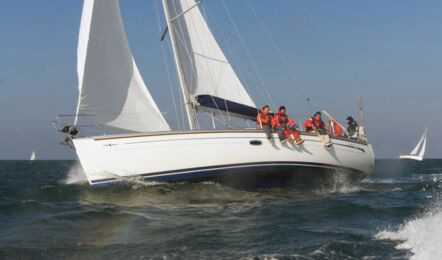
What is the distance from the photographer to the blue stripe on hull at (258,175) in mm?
13992

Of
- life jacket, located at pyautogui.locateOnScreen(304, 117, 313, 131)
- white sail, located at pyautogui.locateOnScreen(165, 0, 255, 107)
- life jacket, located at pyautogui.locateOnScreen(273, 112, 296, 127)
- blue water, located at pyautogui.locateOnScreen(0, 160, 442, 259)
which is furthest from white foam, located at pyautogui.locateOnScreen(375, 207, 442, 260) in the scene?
white sail, located at pyautogui.locateOnScreen(165, 0, 255, 107)

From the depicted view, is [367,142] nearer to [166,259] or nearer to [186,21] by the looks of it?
[186,21]

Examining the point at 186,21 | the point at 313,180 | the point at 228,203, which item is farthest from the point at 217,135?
the point at 186,21

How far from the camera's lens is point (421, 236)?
8102mm

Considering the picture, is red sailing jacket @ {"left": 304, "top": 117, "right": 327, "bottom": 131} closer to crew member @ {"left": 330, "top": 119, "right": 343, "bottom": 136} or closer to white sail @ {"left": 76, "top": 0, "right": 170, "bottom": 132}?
crew member @ {"left": 330, "top": 119, "right": 343, "bottom": 136}

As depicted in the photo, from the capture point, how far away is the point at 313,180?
605 inches

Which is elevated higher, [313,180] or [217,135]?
[217,135]

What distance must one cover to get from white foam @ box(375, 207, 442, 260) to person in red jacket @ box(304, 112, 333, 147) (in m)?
5.38

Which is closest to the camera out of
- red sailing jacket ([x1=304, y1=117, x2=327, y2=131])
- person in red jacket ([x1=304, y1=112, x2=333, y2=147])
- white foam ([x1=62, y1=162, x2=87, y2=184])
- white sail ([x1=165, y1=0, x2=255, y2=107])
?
person in red jacket ([x1=304, y1=112, x2=333, y2=147])

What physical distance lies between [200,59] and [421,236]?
10.0 metres

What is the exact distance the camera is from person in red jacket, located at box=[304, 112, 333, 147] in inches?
585

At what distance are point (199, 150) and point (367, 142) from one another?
563cm

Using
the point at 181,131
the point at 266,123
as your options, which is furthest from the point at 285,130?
the point at 181,131

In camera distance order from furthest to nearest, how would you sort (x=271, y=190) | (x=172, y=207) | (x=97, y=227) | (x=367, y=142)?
(x=367, y=142) < (x=271, y=190) < (x=172, y=207) < (x=97, y=227)
